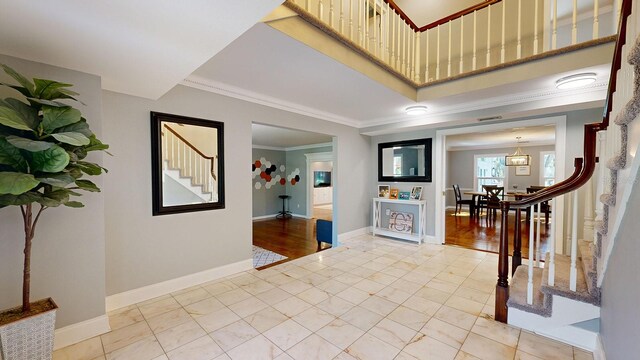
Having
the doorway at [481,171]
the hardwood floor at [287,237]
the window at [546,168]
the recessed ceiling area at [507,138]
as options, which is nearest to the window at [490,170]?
the doorway at [481,171]

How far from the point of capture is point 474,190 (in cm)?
919

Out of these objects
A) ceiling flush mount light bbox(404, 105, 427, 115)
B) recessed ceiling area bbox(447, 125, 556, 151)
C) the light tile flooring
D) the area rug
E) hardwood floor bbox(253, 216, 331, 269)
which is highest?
recessed ceiling area bbox(447, 125, 556, 151)

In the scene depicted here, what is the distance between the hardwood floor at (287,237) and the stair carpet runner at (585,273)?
274 cm

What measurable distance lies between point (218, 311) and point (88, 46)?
218 cm

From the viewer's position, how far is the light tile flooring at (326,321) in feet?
5.73

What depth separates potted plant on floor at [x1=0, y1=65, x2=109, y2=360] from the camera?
1284 mm

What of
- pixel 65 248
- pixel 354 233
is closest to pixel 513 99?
pixel 354 233

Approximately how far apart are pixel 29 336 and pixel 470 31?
6159 millimetres

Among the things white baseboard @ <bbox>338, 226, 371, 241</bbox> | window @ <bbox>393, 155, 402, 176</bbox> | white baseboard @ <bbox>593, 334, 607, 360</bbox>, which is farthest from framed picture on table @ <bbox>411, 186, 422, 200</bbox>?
white baseboard @ <bbox>593, 334, 607, 360</bbox>

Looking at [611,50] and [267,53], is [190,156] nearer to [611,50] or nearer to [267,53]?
[267,53]

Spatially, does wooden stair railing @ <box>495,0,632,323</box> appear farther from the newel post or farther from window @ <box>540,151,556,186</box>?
window @ <box>540,151,556,186</box>

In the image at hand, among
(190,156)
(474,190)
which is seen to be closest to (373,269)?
(190,156)

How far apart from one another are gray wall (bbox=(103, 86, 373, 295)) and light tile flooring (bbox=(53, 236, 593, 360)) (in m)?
0.33

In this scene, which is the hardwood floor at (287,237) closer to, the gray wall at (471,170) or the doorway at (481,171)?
the doorway at (481,171)
